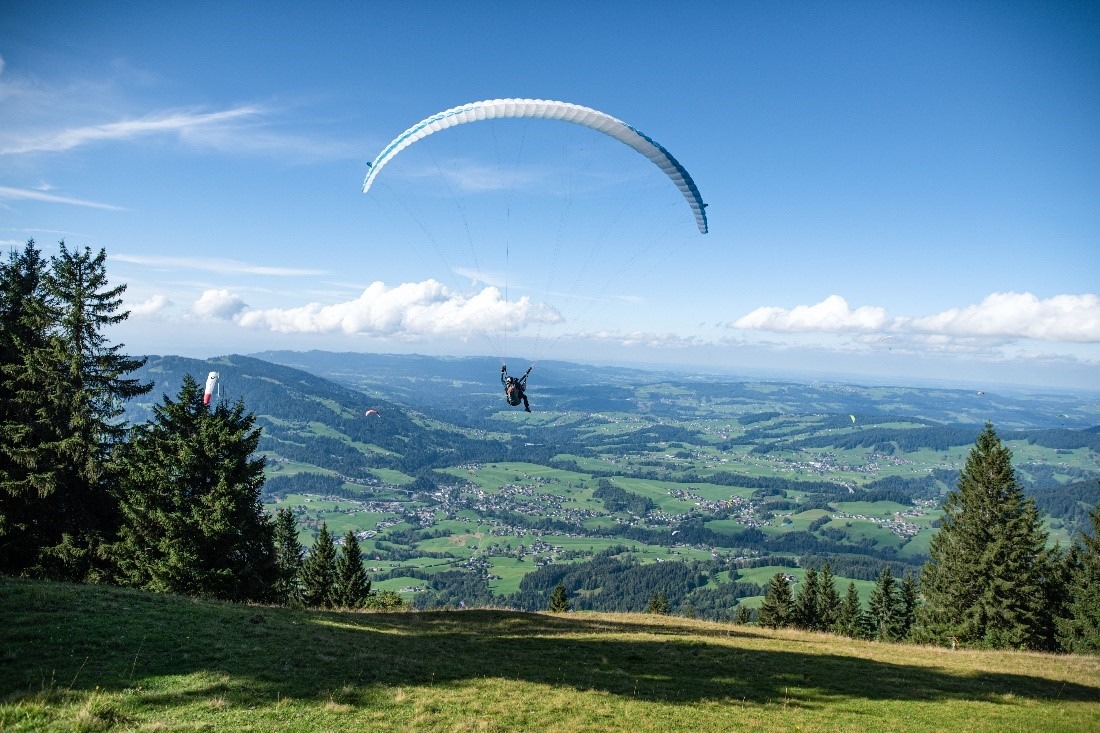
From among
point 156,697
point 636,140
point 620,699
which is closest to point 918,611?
point 620,699

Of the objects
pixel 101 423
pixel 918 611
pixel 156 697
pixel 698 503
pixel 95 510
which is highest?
pixel 101 423

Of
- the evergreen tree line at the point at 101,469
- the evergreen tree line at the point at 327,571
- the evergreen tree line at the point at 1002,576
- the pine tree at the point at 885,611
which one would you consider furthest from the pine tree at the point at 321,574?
the pine tree at the point at 885,611

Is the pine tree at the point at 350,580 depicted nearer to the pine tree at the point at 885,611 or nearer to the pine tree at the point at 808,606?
the pine tree at the point at 808,606

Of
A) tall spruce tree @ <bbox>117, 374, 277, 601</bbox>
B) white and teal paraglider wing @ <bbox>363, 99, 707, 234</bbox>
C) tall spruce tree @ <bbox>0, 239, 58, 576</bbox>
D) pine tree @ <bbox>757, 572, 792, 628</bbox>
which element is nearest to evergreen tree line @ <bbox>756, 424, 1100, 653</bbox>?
pine tree @ <bbox>757, 572, 792, 628</bbox>

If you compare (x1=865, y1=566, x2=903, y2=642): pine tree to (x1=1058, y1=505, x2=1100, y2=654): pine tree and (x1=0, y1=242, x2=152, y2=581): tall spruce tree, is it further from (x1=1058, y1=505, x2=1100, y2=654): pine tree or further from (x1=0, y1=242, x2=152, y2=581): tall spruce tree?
(x1=0, y1=242, x2=152, y2=581): tall spruce tree

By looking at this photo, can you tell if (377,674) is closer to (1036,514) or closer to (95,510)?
(95,510)

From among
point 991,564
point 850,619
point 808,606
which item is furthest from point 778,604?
point 991,564
